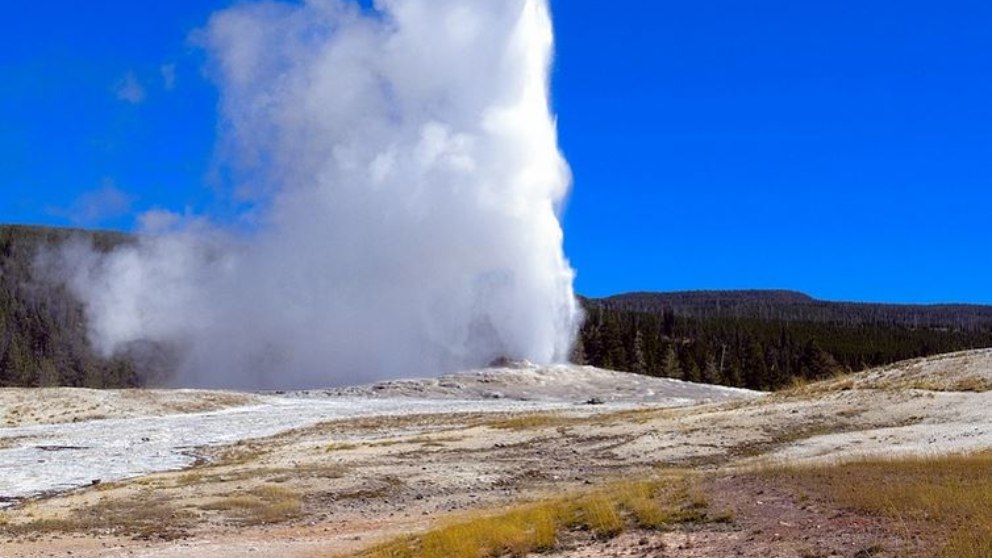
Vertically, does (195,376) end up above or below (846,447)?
above

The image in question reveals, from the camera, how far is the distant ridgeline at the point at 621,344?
10200 centimetres

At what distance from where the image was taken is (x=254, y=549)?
16.5 meters

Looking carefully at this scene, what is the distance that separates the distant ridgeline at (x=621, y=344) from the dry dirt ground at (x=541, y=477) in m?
57.2

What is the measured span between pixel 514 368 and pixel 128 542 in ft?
158

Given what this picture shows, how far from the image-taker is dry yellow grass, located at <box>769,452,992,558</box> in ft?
35.3

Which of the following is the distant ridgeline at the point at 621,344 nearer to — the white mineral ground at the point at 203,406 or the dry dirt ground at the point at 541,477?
the white mineral ground at the point at 203,406

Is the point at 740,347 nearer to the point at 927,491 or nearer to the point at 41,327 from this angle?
the point at 41,327

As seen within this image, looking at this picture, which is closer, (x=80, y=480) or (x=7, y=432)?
(x=80, y=480)

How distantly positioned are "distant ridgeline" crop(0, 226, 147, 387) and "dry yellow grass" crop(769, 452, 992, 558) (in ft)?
394

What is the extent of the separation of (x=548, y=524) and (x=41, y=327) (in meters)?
139

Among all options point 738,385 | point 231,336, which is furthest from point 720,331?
point 231,336

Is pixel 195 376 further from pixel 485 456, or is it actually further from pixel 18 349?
pixel 485 456

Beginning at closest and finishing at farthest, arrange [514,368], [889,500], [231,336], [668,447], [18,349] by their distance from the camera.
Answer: [889,500]
[668,447]
[514,368]
[231,336]
[18,349]

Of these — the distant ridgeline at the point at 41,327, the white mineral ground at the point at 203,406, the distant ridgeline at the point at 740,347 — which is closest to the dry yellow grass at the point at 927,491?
the white mineral ground at the point at 203,406
